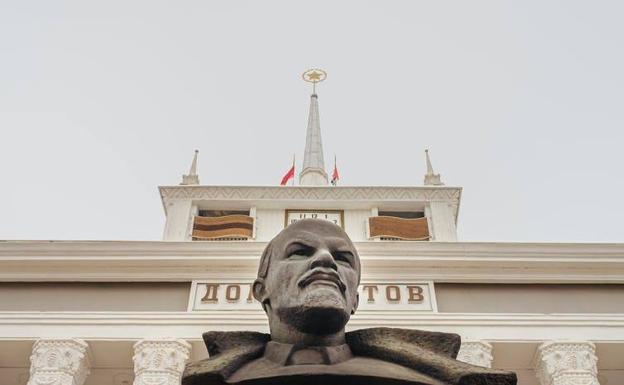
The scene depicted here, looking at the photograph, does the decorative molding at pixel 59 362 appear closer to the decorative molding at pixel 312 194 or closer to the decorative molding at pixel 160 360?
the decorative molding at pixel 160 360

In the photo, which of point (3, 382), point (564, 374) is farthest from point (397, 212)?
point (3, 382)

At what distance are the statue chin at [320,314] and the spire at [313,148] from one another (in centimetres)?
2740

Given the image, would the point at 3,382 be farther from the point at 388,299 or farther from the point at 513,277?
the point at 513,277

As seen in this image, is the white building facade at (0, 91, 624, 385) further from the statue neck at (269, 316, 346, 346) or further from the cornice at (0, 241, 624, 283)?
the statue neck at (269, 316, 346, 346)

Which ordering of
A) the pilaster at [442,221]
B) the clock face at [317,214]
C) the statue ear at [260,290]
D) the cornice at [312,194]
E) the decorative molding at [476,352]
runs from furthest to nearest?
the cornice at [312,194], the clock face at [317,214], the pilaster at [442,221], the decorative molding at [476,352], the statue ear at [260,290]

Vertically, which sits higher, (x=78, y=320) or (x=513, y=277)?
(x=513, y=277)

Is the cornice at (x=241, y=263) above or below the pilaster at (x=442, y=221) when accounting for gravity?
below

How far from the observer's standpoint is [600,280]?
1827 cm

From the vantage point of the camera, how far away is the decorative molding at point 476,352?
53.6 feet

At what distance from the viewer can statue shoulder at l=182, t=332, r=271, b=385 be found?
281 cm

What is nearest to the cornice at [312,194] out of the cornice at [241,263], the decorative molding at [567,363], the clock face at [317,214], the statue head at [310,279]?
the clock face at [317,214]

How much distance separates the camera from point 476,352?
16.5 m

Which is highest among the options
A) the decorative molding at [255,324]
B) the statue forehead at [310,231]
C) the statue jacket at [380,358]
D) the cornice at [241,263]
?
the cornice at [241,263]

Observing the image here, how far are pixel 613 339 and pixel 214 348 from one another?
1564 centimetres
